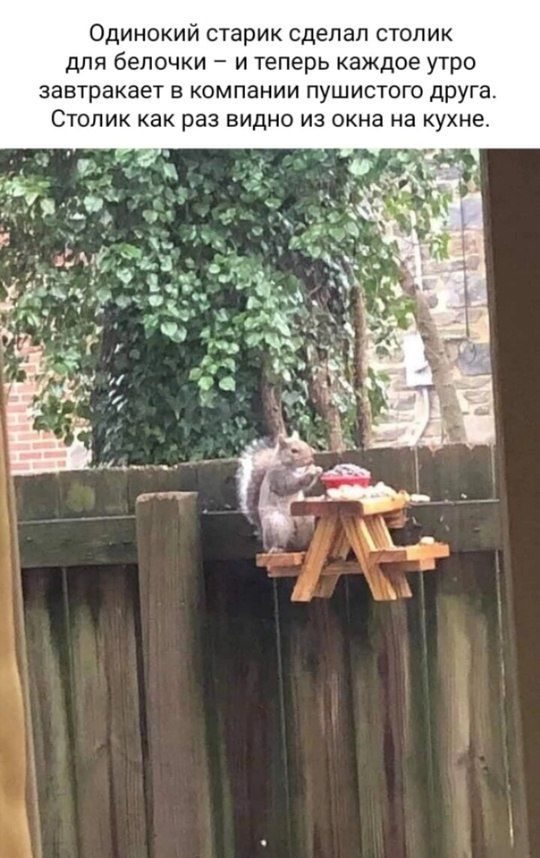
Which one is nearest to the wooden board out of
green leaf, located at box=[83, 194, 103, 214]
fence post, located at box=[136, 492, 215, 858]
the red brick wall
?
fence post, located at box=[136, 492, 215, 858]

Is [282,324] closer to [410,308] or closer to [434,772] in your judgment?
[410,308]

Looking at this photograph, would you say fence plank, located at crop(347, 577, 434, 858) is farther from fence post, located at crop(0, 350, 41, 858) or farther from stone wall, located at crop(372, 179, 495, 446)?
fence post, located at crop(0, 350, 41, 858)

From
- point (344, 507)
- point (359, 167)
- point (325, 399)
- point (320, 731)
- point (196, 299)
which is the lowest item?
point (320, 731)

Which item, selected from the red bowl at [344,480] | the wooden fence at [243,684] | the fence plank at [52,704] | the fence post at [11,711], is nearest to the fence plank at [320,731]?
the wooden fence at [243,684]

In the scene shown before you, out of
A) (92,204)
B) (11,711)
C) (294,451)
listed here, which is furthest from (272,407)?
(11,711)

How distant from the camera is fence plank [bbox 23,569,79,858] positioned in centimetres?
99

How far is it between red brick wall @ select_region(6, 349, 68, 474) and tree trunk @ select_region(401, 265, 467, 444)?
0.35 meters

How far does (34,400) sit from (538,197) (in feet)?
1.59

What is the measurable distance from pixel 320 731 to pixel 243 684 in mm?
86

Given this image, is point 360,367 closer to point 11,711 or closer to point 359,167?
point 359,167

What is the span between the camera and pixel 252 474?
1.00 meters

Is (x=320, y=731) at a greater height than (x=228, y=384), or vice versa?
(x=228, y=384)

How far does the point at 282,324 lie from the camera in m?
0.99
